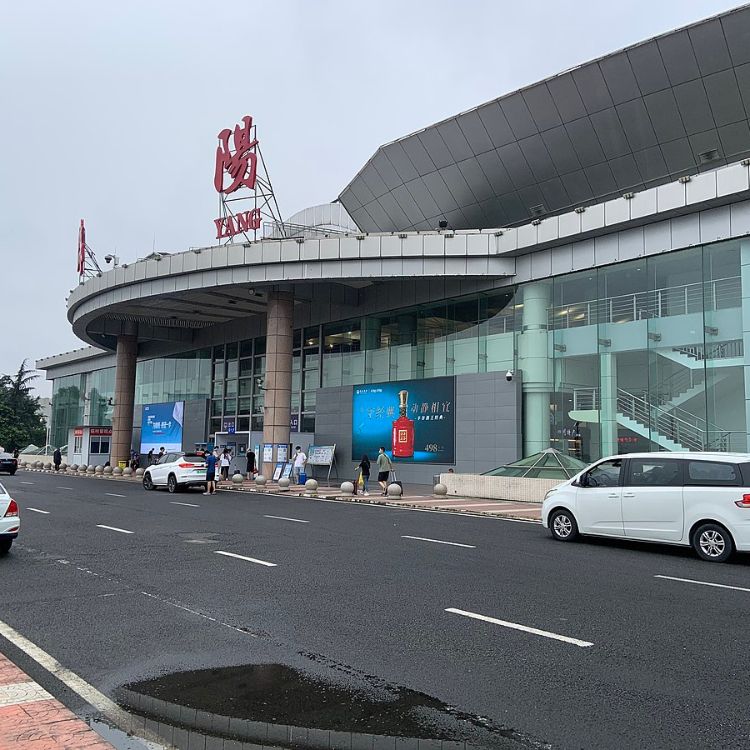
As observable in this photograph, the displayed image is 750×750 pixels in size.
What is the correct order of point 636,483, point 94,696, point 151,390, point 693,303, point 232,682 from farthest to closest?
point 151,390 → point 693,303 → point 636,483 → point 232,682 → point 94,696

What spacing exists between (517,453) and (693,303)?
894cm

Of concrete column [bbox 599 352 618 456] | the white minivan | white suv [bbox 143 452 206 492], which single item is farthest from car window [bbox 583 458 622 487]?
white suv [bbox 143 452 206 492]

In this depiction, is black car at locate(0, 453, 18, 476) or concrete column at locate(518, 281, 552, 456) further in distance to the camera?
black car at locate(0, 453, 18, 476)

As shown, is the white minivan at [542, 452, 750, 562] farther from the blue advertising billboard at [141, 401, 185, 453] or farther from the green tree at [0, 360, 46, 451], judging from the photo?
the green tree at [0, 360, 46, 451]

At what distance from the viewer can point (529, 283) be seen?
100.0 ft

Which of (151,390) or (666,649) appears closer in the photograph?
(666,649)

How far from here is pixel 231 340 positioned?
49.1 metres

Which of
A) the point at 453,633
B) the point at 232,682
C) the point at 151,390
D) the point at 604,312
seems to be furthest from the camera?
the point at 151,390

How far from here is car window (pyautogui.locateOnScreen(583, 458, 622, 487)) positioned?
1356 cm

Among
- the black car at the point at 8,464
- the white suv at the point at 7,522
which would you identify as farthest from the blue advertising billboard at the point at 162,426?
the white suv at the point at 7,522

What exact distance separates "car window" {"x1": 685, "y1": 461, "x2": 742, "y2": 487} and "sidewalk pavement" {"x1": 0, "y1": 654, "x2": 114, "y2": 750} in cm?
1038

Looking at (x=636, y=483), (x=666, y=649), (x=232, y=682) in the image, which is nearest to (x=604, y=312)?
(x=636, y=483)

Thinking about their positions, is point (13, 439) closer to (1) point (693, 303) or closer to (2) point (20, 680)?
(1) point (693, 303)

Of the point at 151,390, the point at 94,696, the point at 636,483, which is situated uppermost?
the point at 151,390
